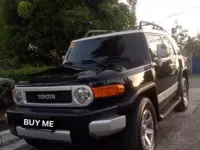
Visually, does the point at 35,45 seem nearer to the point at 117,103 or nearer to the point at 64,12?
the point at 64,12

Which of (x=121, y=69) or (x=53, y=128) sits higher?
(x=121, y=69)

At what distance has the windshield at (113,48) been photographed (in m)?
4.59

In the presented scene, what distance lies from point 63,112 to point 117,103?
676 mm

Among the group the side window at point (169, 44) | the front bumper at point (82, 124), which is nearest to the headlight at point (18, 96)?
the front bumper at point (82, 124)

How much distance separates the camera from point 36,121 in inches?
139

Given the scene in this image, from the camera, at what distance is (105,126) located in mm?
3180

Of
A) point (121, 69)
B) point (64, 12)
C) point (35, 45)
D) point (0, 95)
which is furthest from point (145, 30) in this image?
point (35, 45)

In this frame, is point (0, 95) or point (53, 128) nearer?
point (53, 128)

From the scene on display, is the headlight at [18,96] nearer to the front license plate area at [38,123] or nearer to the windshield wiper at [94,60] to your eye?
the front license plate area at [38,123]

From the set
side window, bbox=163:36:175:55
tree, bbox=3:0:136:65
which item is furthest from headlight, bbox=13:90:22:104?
tree, bbox=3:0:136:65

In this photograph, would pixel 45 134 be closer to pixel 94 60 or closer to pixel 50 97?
pixel 50 97

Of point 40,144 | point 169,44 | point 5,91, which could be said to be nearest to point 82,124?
point 40,144

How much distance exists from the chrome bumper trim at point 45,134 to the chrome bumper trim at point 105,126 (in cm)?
32

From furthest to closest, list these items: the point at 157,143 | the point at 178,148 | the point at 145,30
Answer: the point at 145,30, the point at 157,143, the point at 178,148
